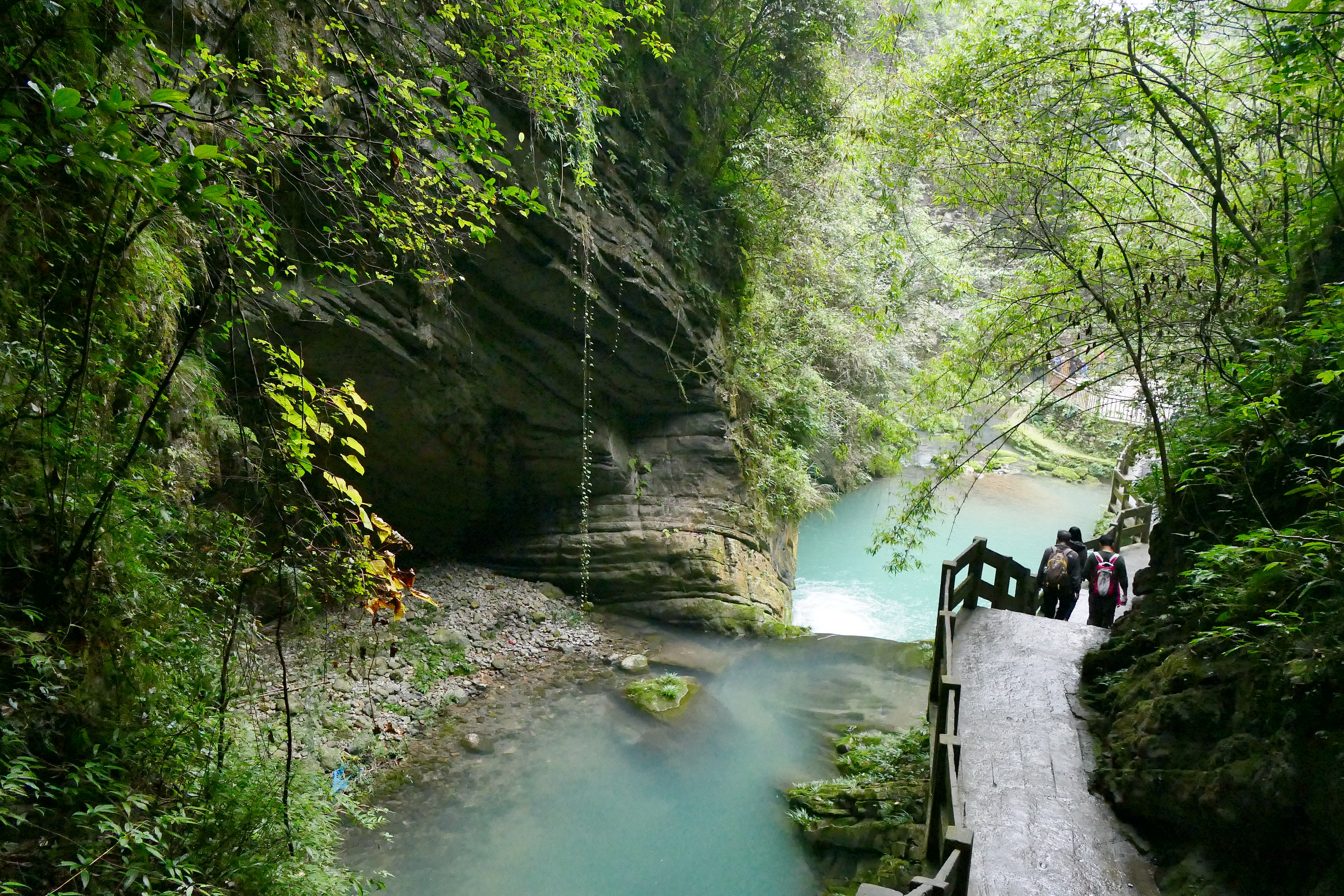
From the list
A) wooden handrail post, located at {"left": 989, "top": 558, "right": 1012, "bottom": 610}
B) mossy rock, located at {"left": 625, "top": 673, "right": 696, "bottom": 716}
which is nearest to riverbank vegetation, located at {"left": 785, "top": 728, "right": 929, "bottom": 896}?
wooden handrail post, located at {"left": 989, "top": 558, "right": 1012, "bottom": 610}

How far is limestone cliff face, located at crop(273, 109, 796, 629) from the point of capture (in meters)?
9.85

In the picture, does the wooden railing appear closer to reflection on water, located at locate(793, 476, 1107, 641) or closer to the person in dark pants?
the person in dark pants

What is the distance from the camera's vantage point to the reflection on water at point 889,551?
52.9ft

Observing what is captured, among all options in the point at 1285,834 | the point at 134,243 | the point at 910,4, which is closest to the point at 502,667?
the point at 134,243

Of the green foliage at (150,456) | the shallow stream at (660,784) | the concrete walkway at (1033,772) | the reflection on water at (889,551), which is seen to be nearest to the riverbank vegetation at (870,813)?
the shallow stream at (660,784)

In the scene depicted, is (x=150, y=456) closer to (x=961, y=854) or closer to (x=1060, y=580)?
(x=961, y=854)

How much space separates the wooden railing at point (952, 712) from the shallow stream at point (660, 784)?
2.16 metres

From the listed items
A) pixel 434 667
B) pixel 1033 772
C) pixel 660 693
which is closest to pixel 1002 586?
pixel 1033 772

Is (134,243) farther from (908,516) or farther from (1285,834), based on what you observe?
(908,516)

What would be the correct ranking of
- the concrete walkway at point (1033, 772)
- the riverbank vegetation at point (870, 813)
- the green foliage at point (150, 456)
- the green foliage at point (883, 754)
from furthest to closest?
the green foliage at point (883, 754) < the riverbank vegetation at point (870, 813) < the concrete walkway at point (1033, 772) < the green foliage at point (150, 456)

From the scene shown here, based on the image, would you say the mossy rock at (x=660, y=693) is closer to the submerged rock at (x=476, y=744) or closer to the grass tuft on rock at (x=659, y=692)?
the grass tuft on rock at (x=659, y=692)

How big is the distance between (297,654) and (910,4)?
36.8 ft

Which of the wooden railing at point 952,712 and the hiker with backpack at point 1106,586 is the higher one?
the hiker with backpack at point 1106,586

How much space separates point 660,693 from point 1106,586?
18.1ft
